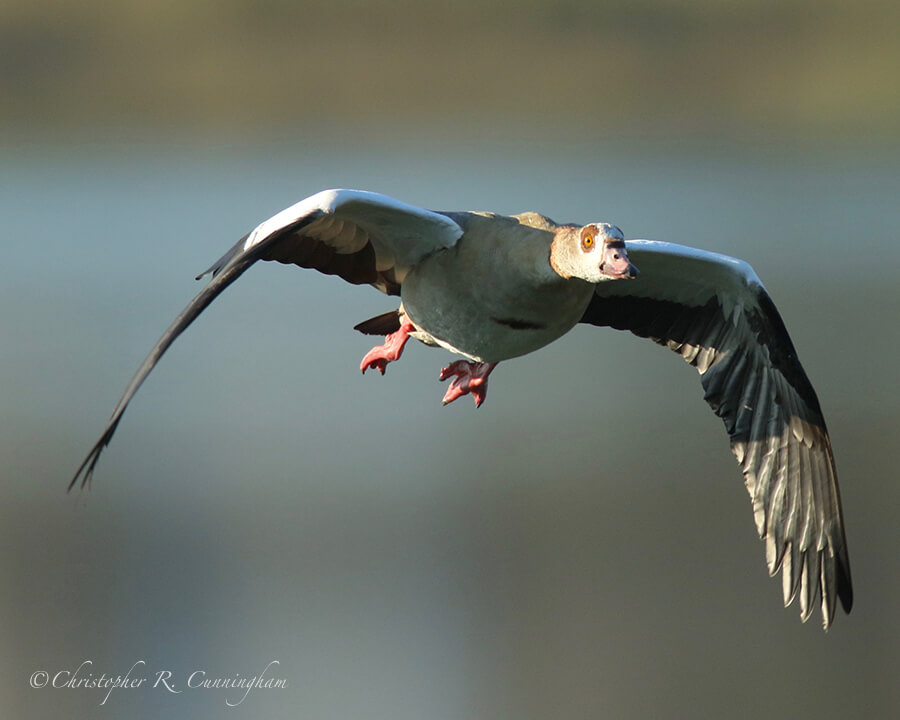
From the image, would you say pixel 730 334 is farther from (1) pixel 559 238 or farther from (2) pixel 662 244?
(1) pixel 559 238

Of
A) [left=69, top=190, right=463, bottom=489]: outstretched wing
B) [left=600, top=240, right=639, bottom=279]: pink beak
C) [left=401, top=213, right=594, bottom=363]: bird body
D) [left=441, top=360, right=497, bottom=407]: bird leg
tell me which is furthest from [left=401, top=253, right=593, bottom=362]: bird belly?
[left=441, top=360, right=497, bottom=407]: bird leg

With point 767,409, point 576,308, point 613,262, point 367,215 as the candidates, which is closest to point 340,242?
point 367,215

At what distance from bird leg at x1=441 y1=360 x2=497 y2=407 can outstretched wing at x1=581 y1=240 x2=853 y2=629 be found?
587 millimetres

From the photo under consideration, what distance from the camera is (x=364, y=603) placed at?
81.3 feet

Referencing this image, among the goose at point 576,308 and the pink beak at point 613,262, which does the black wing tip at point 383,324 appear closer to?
the goose at point 576,308

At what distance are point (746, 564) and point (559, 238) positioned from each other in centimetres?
2007

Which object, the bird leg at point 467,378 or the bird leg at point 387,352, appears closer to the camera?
the bird leg at point 387,352

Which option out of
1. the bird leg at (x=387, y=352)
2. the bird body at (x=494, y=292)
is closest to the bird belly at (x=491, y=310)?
the bird body at (x=494, y=292)

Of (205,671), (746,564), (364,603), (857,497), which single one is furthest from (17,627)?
(857,497)

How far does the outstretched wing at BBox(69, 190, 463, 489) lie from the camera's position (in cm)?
495

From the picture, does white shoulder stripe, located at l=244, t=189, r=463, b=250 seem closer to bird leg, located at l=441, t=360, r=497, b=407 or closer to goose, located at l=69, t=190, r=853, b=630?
goose, located at l=69, t=190, r=853, b=630

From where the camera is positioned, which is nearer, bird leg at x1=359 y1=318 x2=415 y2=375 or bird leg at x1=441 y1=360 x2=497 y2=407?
bird leg at x1=359 y1=318 x2=415 y2=375

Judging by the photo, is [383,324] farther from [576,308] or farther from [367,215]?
[576,308]

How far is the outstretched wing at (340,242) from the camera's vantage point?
16.2 feet
